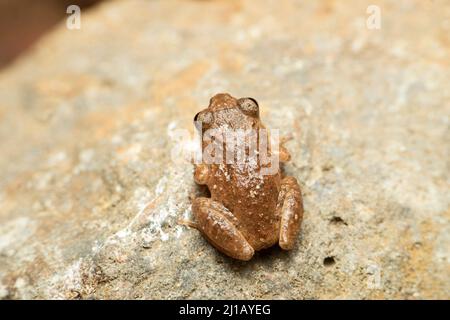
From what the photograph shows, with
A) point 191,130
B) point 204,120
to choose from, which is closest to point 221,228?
point 204,120

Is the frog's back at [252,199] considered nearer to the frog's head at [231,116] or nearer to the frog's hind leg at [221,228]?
the frog's hind leg at [221,228]

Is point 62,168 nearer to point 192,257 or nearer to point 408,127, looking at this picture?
point 192,257

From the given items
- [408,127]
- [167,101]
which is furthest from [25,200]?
[408,127]

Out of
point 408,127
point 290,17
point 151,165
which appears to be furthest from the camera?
point 290,17

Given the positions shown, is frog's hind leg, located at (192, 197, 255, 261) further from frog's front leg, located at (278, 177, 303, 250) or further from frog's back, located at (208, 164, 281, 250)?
frog's front leg, located at (278, 177, 303, 250)

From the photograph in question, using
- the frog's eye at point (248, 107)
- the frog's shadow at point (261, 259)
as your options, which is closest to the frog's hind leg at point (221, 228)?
the frog's shadow at point (261, 259)

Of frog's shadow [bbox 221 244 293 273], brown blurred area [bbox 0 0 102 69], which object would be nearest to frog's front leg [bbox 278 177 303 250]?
frog's shadow [bbox 221 244 293 273]
